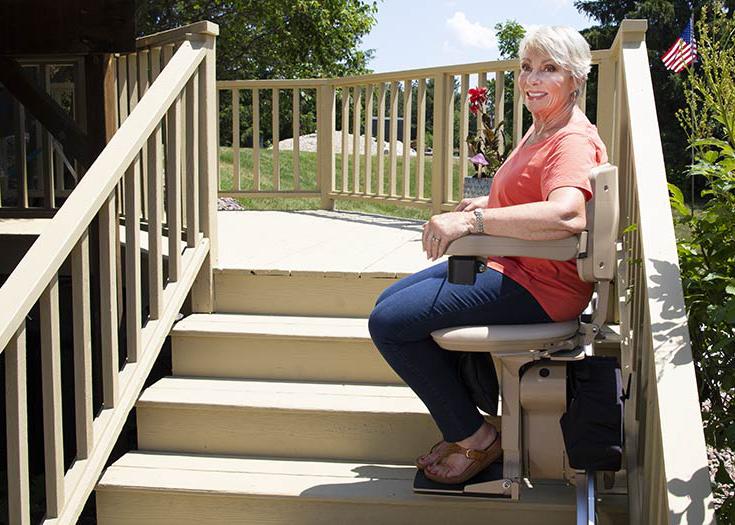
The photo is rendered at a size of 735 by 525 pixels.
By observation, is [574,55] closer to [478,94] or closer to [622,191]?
[622,191]

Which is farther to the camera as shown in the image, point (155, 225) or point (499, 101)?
point (499, 101)

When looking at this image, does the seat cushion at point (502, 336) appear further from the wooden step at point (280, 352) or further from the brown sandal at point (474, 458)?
the wooden step at point (280, 352)

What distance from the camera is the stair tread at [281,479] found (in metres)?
2.66

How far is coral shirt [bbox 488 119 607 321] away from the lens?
7.55 feet

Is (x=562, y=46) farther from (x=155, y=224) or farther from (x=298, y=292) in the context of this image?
Answer: (x=298, y=292)

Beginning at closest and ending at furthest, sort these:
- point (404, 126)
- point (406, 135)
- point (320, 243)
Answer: point (320, 243)
point (406, 135)
point (404, 126)

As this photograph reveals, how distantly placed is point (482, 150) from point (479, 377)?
103 inches

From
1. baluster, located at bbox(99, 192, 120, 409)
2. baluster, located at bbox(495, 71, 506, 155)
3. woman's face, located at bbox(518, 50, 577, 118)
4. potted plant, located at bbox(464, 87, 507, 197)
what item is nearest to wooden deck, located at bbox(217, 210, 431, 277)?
potted plant, located at bbox(464, 87, 507, 197)

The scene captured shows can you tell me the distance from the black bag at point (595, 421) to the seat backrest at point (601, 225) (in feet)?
0.91

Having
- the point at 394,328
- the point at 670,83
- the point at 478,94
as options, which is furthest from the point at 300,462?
the point at 670,83

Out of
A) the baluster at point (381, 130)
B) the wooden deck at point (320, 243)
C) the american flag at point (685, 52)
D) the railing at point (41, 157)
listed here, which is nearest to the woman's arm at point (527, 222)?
the american flag at point (685, 52)

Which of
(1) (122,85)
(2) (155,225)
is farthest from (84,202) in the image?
(1) (122,85)

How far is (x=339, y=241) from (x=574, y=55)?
95.2 inches

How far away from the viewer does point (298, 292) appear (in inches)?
141
